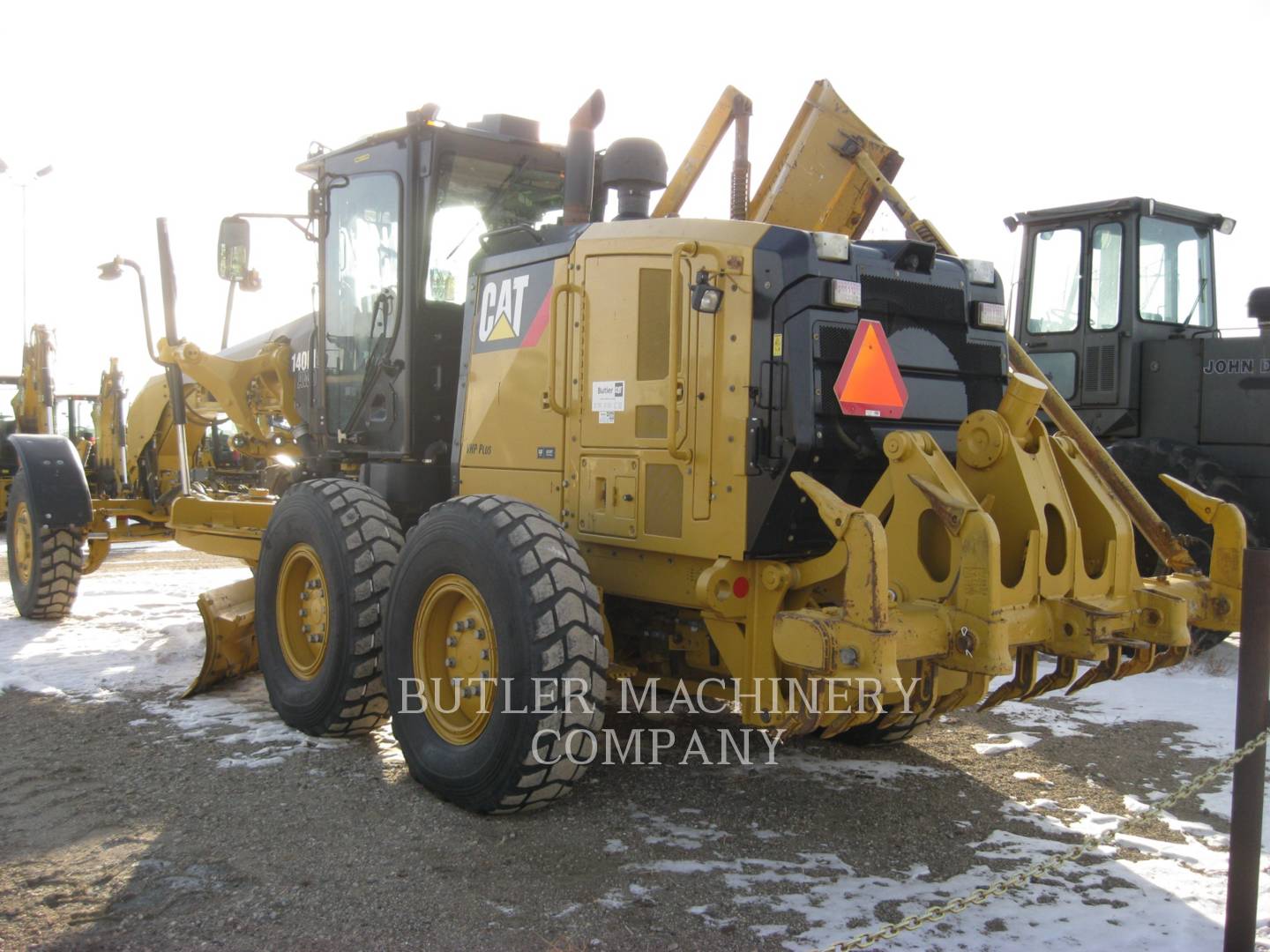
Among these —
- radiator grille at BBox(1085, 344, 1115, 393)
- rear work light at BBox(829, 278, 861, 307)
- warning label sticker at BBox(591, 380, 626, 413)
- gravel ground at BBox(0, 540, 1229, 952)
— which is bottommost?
gravel ground at BBox(0, 540, 1229, 952)

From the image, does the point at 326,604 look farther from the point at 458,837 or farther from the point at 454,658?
the point at 458,837

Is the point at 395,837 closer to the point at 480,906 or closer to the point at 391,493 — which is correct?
the point at 480,906

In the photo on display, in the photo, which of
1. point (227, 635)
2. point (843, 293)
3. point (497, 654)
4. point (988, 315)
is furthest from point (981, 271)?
point (227, 635)

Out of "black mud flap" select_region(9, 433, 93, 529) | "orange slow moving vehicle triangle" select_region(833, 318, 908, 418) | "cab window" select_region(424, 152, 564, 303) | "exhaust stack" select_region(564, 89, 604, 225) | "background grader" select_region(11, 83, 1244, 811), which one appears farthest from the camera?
"black mud flap" select_region(9, 433, 93, 529)

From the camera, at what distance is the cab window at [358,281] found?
19.5ft

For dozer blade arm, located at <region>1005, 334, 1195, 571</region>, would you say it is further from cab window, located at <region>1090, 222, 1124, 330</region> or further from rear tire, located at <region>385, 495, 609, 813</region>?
cab window, located at <region>1090, 222, 1124, 330</region>

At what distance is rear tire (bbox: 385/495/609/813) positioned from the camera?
13.1 feet

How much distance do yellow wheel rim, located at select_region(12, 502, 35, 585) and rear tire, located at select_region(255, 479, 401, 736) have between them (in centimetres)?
404

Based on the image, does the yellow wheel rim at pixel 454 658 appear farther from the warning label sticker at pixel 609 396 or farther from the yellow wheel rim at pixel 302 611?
the yellow wheel rim at pixel 302 611

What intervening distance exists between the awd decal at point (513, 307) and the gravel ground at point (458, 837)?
198 centimetres

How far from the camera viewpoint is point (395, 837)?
4.07 metres

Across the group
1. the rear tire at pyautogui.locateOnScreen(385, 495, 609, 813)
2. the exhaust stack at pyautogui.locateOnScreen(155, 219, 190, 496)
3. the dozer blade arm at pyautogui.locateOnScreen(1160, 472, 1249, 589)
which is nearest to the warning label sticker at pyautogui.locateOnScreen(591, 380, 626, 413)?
the rear tire at pyautogui.locateOnScreen(385, 495, 609, 813)

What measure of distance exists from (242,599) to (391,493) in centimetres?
139

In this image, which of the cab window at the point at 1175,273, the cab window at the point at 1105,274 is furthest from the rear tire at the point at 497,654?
the cab window at the point at 1175,273
